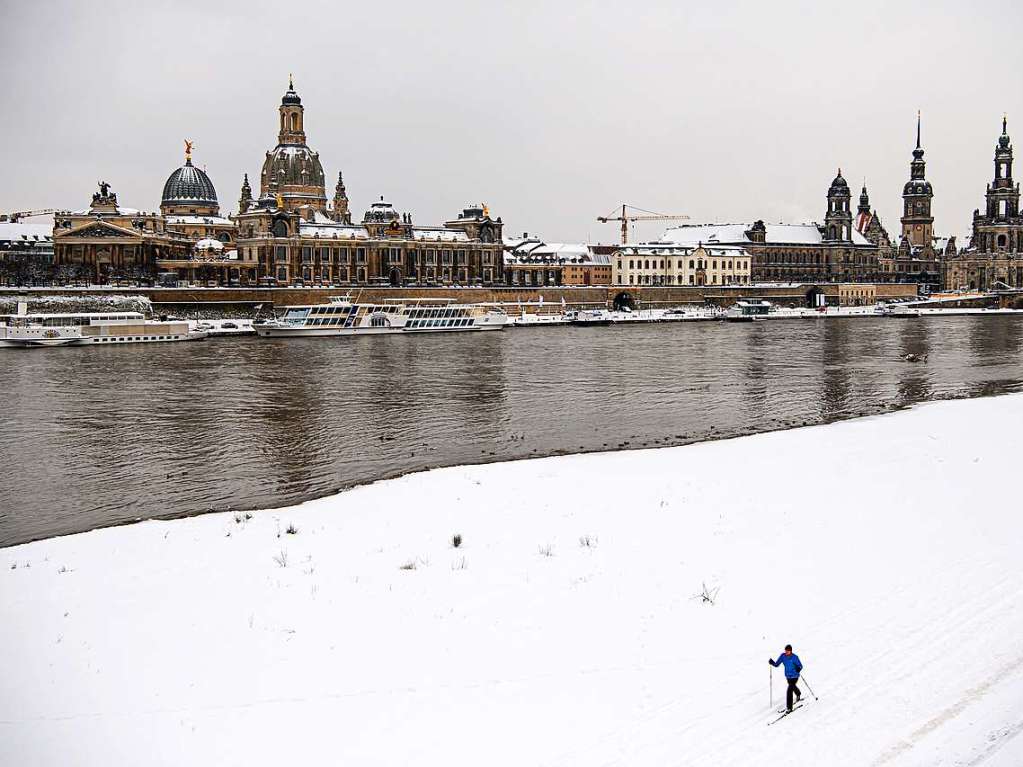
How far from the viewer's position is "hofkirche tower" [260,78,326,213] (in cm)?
9900

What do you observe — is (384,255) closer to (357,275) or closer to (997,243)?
(357,275)

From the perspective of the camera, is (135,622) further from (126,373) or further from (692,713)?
(126,373)

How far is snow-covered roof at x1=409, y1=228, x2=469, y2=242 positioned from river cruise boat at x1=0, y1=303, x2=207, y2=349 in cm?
4422

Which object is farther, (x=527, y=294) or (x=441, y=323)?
(x=527, y=294)

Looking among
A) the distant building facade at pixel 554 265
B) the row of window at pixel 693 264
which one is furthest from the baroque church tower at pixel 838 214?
the distant building facade at pixel 554 265

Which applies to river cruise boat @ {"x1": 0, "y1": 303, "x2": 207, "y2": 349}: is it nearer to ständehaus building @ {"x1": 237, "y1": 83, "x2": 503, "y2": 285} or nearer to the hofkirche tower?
ständehaus building @ {"x1": 237, "y1": 83, "x2": 503, "y2": 285}

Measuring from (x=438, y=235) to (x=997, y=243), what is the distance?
73.9m

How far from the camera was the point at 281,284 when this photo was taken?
284 feet

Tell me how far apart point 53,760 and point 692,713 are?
4688 millimetres

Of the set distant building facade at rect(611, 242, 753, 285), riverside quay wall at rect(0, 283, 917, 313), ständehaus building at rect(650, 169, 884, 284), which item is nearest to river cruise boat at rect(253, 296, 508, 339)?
riverside quay wall at rect(0, 283, 917, 313)

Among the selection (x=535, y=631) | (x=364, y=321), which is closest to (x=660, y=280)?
(x=364, y=321)

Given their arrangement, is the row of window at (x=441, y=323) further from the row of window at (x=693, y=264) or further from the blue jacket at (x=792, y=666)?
the blue jacket at (x=792, y=666)

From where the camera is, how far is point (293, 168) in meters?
99.6

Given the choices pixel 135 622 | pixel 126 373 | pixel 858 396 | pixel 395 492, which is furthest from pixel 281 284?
pixel 135 622
